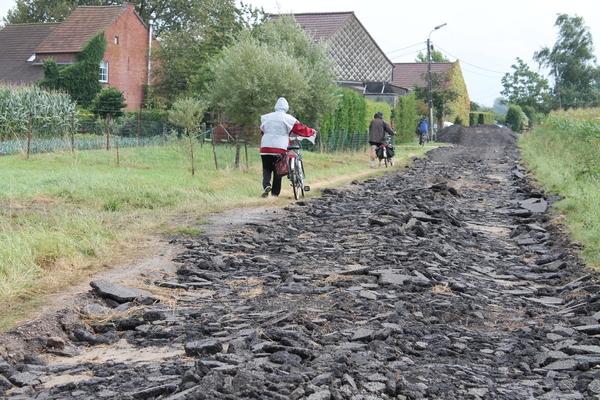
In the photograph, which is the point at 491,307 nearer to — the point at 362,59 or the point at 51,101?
the point at 51,101

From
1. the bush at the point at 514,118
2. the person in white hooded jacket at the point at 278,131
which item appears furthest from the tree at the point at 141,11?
the person in white hooded jacket at the point at 278,131

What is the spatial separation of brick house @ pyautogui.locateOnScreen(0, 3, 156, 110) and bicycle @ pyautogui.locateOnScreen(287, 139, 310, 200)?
32772mm

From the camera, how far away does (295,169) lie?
14586 millimetres

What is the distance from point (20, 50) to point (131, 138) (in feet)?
81.4

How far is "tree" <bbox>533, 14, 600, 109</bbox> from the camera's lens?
89.8m

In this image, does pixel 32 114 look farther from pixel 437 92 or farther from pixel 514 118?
pixel 514 118

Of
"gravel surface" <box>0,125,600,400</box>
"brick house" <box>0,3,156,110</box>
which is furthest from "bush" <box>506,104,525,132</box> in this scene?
"gravel surface" <box>0,125,600,400</box>

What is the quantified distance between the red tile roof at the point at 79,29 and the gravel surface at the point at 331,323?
37044 mm

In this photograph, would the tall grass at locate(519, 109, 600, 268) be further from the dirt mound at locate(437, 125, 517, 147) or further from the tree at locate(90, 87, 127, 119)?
the dirt mound at locate(437, 125, 517, 147)

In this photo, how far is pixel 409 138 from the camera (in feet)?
172

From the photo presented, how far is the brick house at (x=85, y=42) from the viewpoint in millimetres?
45031

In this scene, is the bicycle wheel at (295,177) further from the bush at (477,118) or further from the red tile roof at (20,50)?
the bush at (477,118)

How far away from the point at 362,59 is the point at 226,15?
2372cm

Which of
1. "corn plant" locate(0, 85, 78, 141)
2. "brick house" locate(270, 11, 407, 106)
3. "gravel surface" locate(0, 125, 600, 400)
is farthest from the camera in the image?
"brick house" locate(270, 11, 407, 106)
